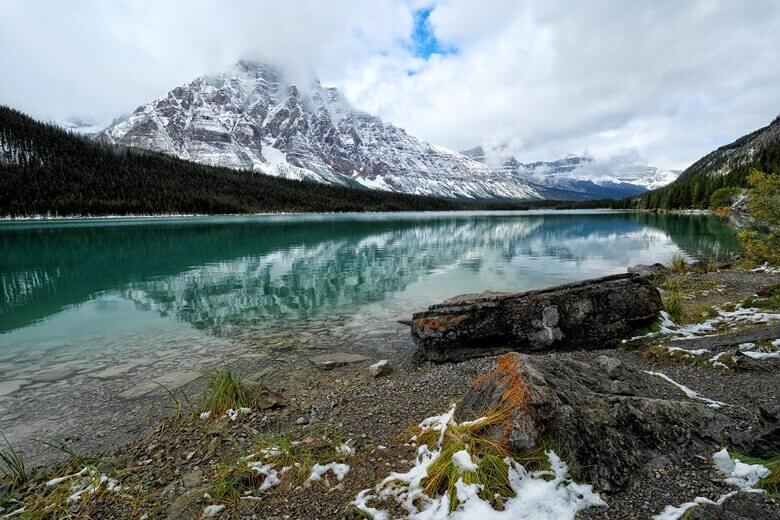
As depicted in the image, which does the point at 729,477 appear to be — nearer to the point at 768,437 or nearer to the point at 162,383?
the point at 768,437

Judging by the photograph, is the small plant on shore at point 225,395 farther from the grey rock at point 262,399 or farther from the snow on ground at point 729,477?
the snow on ground at point 729,477

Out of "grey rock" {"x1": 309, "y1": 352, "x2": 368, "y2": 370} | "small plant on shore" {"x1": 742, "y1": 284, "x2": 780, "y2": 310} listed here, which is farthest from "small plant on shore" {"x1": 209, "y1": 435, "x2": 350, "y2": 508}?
"small plant on shore" {"x1": 742, "y1": 284, "x2": 780, "y2": 310}

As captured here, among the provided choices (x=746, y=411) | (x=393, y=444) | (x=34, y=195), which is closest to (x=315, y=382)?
(x=393, y=444)

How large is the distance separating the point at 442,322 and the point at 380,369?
2633 mm

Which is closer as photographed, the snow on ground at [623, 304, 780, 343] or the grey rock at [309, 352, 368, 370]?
the snow on ground at [623, 304, 780, 343]

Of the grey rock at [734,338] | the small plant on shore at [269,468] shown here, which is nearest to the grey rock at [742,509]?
the small plant on shore at [269,468]

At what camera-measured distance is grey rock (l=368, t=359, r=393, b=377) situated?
12.2m

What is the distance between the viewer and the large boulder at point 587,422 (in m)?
5.12

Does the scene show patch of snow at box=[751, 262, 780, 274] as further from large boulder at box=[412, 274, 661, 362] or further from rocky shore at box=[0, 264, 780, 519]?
rocky shore at box=[0, 264, 780, 519]

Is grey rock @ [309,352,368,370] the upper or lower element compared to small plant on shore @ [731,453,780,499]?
lower

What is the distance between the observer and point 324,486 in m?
5.73

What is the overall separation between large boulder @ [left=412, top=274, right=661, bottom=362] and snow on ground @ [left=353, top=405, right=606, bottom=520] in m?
7.84

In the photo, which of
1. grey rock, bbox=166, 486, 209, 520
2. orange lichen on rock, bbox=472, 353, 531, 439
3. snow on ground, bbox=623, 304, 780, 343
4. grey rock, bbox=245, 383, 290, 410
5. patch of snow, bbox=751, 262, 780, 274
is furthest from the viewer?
patch of snow, bbox=751, 262, 780, 274

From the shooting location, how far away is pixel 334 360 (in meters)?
14.0
